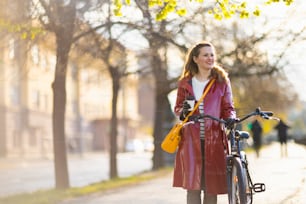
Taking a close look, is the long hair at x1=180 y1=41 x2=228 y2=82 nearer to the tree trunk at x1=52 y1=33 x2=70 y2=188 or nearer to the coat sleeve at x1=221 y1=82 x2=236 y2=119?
the coat sleeve at x1=221 y1=82 x2=236 y2=119

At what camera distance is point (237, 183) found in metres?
6.35

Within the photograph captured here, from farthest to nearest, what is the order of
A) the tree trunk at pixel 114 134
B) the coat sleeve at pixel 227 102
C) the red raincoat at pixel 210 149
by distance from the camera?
the tree trunk at pixel 114 134, the coat sleeve at pixel 227 102, the red raincoat at pixel 210 149

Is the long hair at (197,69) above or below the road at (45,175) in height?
above

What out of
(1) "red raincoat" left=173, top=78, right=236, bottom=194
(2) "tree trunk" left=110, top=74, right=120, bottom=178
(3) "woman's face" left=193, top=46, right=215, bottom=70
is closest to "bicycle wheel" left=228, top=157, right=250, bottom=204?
(1) "red raincoat" left=173, top=78, right=236, bottom=194

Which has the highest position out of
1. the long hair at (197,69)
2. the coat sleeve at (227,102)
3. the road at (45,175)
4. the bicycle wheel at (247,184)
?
the long hair at (197,69)

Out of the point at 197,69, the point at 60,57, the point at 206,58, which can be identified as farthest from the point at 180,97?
the point at 60,57

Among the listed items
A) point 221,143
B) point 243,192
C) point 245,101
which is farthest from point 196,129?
point 245,101

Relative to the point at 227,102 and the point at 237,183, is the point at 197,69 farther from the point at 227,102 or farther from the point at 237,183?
the point at 237,183

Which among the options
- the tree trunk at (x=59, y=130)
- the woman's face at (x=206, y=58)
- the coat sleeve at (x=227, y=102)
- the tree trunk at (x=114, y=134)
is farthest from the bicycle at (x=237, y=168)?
the tree trunk at (x=114, y=134)

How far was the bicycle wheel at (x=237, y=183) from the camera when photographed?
626cm

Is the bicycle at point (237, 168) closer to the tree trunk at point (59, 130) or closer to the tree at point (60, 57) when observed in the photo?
the tree at point (60, 57)

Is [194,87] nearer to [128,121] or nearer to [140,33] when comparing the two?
[140,33]

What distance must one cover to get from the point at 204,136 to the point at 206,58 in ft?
2.38

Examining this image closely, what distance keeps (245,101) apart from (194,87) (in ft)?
68.1
